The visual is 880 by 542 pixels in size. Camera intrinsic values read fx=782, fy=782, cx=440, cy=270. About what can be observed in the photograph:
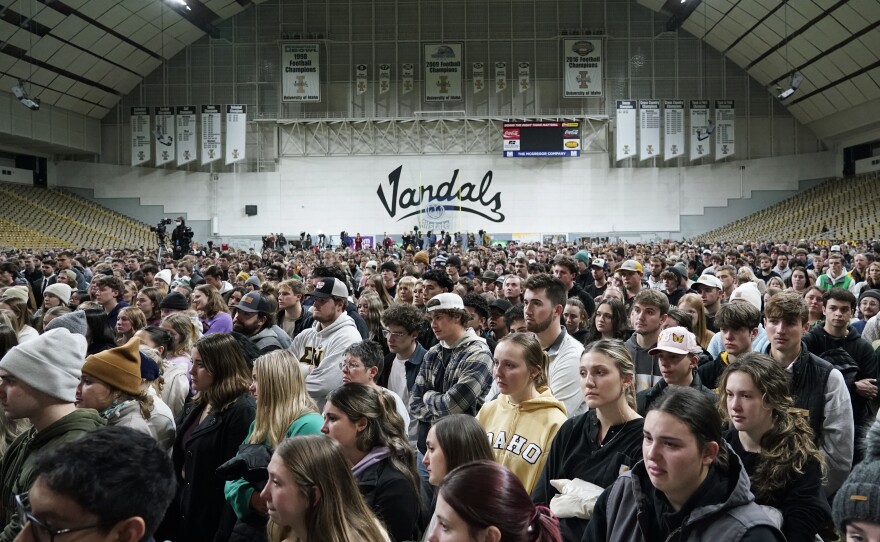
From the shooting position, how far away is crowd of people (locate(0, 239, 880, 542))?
6.99 feet

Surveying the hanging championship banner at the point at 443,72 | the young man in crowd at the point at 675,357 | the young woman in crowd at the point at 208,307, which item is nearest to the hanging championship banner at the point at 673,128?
the hanging championship banner at the point at 443,72

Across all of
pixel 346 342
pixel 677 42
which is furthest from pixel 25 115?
pixel 346 342

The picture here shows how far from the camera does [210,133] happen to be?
118 ft

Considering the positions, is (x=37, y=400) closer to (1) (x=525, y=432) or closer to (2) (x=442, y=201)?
(1) (x=525, y=432)

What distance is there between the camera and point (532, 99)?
3681 centimetres

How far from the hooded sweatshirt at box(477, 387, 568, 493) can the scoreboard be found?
3185cm

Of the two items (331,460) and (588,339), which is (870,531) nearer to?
(331,460)

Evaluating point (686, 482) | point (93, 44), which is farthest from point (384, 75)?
point (686, 482)

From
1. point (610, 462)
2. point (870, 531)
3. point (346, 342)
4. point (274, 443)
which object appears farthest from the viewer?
point (346, 342)

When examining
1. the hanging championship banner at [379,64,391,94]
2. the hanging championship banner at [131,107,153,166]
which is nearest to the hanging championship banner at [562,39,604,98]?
the hanging championship banner at [379,64,391,94]

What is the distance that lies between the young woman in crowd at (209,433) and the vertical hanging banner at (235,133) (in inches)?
1304

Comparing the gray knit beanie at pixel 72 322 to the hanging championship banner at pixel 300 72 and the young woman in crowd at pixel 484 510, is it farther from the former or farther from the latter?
the hanging championship banner at pixel 300 72

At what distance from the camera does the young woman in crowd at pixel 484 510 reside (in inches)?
82.5

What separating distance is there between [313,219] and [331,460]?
35161mm
